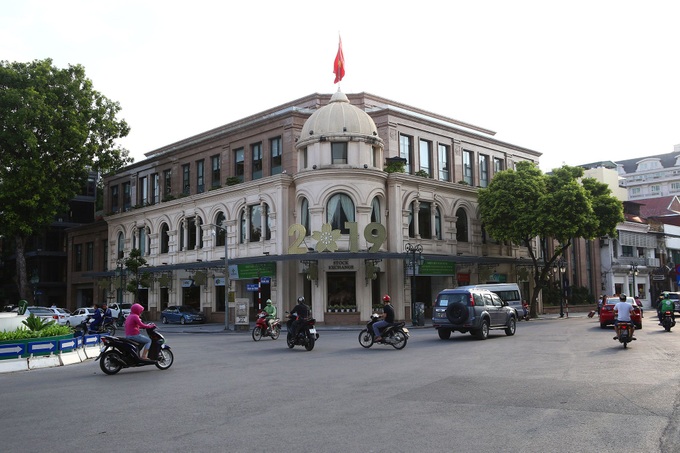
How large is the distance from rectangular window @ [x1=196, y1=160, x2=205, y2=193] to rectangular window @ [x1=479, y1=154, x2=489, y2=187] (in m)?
21.7

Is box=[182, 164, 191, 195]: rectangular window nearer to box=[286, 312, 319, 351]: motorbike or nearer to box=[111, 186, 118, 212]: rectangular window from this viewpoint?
box=[111, 186, 118, 212]: rectangular window

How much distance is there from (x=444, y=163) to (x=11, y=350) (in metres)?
33.9

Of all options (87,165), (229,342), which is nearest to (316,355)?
(229,342)

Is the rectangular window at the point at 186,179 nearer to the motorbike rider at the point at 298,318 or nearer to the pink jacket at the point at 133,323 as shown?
the motorbike rider at the point at 298,318

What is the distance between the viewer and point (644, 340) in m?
21.6

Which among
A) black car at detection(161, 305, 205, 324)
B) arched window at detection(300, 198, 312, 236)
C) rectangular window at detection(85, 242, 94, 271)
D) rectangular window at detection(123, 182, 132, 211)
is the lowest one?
black car at detection(161, 305, 205, 324)

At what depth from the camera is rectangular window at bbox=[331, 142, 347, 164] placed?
126ft

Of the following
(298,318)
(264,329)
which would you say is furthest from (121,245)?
(298,318)

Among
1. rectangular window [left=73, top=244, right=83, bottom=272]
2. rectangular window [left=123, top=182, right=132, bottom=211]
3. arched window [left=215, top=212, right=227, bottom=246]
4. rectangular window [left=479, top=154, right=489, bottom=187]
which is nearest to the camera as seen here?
arched window [left=215, top=212, right=227, bottom=246]

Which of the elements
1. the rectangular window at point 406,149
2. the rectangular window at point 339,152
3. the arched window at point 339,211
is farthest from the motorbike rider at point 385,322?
the rectangular window at point 406,149

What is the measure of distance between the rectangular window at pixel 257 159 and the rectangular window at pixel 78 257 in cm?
2603

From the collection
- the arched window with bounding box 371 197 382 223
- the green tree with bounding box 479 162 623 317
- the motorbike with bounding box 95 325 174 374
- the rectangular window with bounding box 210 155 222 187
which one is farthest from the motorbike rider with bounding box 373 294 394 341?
the rectangular window with bounding box 210 155 222 187

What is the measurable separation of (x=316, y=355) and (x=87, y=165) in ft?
120

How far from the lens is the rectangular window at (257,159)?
143 ft
